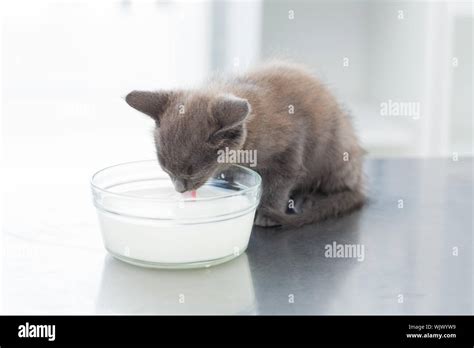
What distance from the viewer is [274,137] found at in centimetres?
203

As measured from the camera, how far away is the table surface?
155 centimetres

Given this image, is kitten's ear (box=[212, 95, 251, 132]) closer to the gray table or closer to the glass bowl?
the glass bowl

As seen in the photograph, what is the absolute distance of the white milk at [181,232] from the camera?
5.44 feet

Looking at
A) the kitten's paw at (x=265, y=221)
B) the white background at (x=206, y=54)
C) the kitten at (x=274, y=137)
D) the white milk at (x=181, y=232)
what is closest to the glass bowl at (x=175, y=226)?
the white milk at (x=181, y=232)

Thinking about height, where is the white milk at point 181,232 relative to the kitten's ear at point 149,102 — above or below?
below

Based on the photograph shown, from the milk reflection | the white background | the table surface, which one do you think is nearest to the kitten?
the table surface

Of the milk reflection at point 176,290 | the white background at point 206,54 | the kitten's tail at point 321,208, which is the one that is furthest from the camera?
the white background at point 206,54

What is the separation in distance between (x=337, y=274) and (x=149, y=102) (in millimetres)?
607

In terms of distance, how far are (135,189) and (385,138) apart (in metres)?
2.46

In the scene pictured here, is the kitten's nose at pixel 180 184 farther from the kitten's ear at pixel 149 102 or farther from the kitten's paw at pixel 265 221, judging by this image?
the kitten's paw at pixel 265 221

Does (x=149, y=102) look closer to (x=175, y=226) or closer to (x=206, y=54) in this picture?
(x=175, y=226)

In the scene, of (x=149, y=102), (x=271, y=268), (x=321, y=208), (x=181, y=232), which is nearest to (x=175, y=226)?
(x=181, y=232)

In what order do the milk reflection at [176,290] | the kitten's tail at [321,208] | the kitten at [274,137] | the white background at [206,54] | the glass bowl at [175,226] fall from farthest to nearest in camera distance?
1. the white background at [206,54]
2. the kitten's tail at [321,208]
3. the kitten at [274,137]
4. the glass bowl at [175,226]
5. the milk reflection at [176,290]
